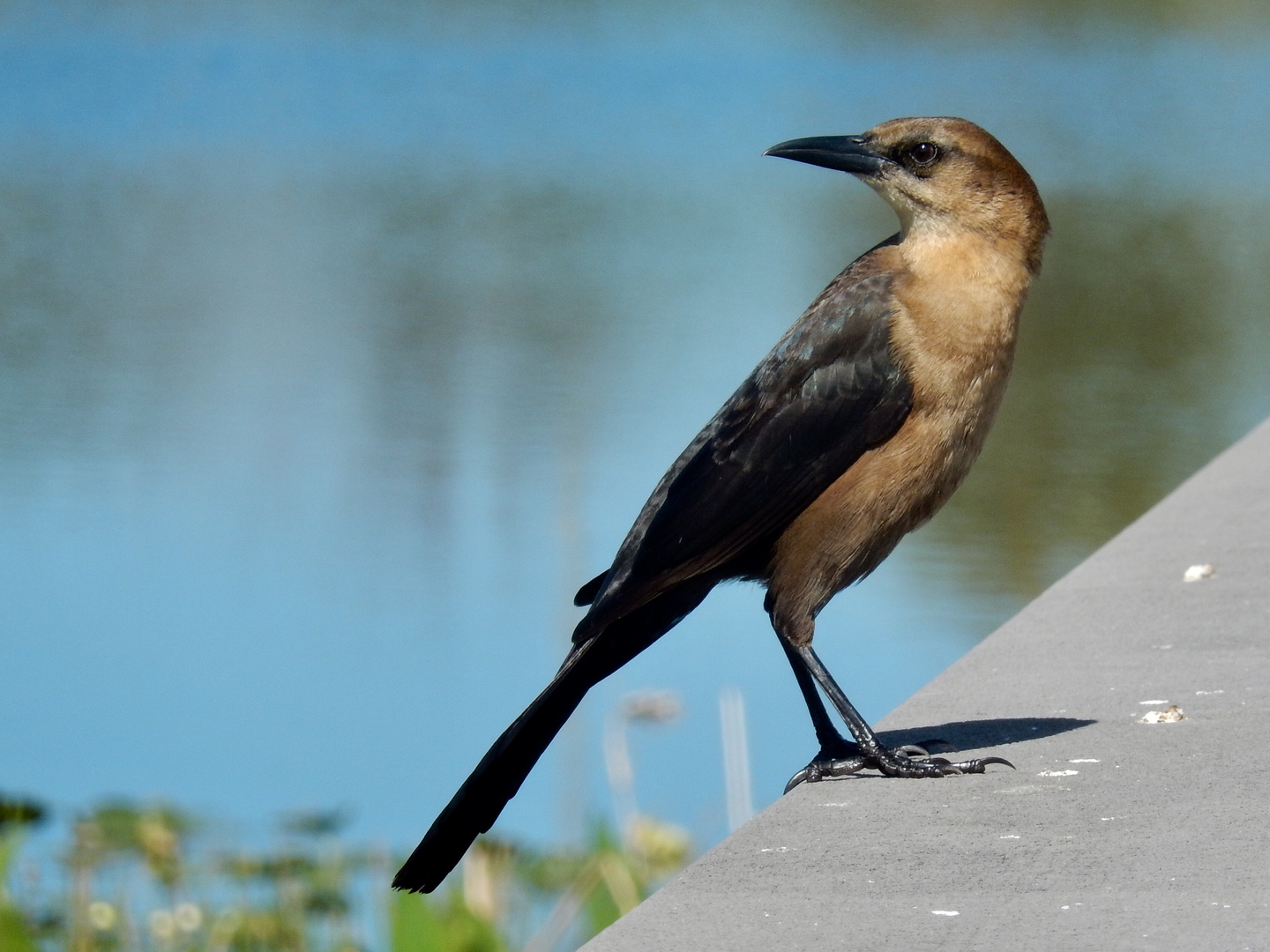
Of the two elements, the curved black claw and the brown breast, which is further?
the brown breast

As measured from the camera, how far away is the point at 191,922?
3666mm

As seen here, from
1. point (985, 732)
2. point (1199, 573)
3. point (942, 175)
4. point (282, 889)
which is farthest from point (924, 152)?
point (282, 889)

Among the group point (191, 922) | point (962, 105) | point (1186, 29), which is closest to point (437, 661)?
point (191, 922)

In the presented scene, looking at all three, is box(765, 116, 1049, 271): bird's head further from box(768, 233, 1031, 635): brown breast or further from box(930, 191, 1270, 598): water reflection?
box(930, 191, 1270, 598): water reflection

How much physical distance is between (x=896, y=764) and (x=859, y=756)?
4.4 inches

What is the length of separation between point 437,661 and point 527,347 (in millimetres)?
4746

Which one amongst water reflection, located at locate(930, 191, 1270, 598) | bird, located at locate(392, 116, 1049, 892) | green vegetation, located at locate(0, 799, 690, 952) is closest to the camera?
bird, located at locate(392, 116, 1049, 892)

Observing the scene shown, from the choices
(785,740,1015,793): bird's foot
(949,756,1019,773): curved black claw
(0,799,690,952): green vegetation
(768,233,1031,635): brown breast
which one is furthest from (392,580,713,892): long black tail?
(0,799,690,952): green vegetation

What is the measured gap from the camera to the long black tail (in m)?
2.53

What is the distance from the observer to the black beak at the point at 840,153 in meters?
2.99

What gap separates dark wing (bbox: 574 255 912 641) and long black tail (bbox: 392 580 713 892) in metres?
0.07

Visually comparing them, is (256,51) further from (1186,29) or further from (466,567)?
(466,567)

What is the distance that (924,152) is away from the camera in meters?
2.96

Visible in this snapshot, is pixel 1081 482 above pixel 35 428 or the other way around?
the other way around
